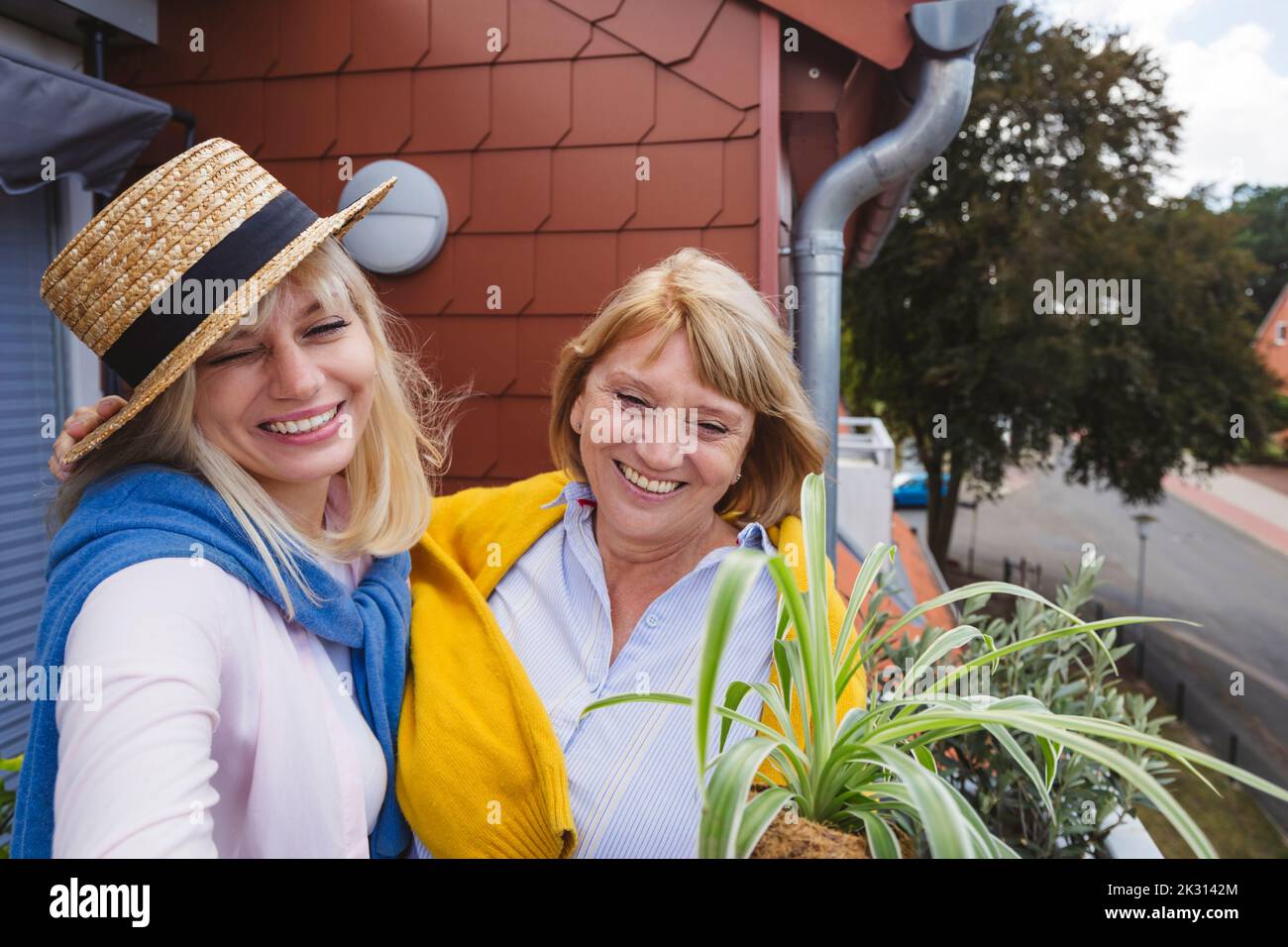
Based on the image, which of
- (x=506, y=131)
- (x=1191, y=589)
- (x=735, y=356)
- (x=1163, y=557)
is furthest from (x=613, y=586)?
(x=1163, y=557)

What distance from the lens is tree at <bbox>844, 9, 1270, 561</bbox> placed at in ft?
27.0

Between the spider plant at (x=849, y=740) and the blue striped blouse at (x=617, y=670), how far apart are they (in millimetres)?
224

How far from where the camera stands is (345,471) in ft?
4.28

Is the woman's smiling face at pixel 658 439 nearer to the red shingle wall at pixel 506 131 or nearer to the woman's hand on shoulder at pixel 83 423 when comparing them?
the woman's hand on shoulder at pixel 83 423

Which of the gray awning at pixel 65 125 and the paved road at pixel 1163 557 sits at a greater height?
the gray awning at pixel 65 125

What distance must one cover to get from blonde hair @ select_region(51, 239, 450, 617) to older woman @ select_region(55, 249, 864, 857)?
12 cm

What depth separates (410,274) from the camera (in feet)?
8.07

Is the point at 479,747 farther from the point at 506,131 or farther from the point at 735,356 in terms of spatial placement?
the point at 506,131

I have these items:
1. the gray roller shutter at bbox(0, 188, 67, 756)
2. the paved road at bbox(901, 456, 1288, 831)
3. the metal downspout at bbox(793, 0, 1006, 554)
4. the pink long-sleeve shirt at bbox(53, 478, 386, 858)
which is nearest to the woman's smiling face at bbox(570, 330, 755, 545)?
the pink long-sleeve shirt at bbox(53, 478, 386, 858)

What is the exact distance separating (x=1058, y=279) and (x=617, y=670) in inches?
305

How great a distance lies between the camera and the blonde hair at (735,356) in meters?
1.22

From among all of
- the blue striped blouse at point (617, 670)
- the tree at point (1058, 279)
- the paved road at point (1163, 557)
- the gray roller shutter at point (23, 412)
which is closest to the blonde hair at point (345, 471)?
the blue striped blouse at point (617, 670)

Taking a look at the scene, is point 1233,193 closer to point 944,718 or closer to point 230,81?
point 230,81

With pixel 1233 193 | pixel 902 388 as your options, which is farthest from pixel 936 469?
pixel 1233 193
